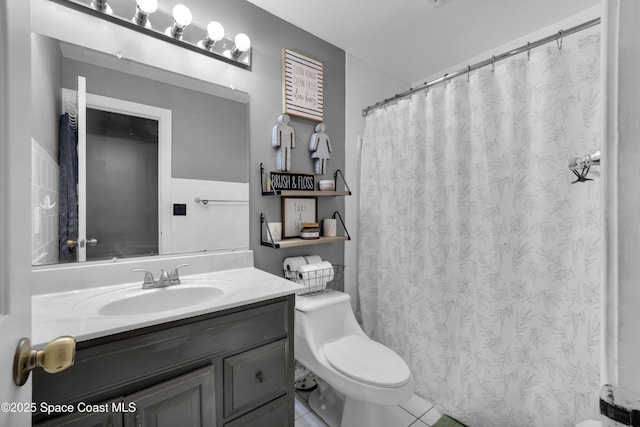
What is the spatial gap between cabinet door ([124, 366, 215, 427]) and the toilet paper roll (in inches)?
29.3

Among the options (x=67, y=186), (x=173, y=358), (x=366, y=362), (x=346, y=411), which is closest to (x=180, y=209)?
(x=67, y=186)

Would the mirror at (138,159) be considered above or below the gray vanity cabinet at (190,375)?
above

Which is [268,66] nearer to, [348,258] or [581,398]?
[348,258]

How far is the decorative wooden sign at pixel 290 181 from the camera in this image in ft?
5.32

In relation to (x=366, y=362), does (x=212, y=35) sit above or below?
above

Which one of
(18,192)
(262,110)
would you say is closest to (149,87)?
(262,110)

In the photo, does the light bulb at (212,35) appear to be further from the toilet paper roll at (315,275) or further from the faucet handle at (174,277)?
the toilet paper roll at (315,275)

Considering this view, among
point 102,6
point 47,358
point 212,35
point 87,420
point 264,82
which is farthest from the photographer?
point 264,82

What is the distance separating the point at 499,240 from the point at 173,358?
1482 millimetres

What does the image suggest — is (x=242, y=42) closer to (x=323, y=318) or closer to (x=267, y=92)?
(x=267, y=92)

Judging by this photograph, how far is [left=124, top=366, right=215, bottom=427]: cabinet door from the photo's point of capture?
2.70ft

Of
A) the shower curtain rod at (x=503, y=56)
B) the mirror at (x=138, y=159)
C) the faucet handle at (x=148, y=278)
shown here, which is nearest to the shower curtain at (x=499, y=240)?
the shower curtain rod at (x=503, y=56)

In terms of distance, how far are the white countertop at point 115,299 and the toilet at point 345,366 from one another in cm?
39

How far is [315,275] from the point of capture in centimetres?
166
